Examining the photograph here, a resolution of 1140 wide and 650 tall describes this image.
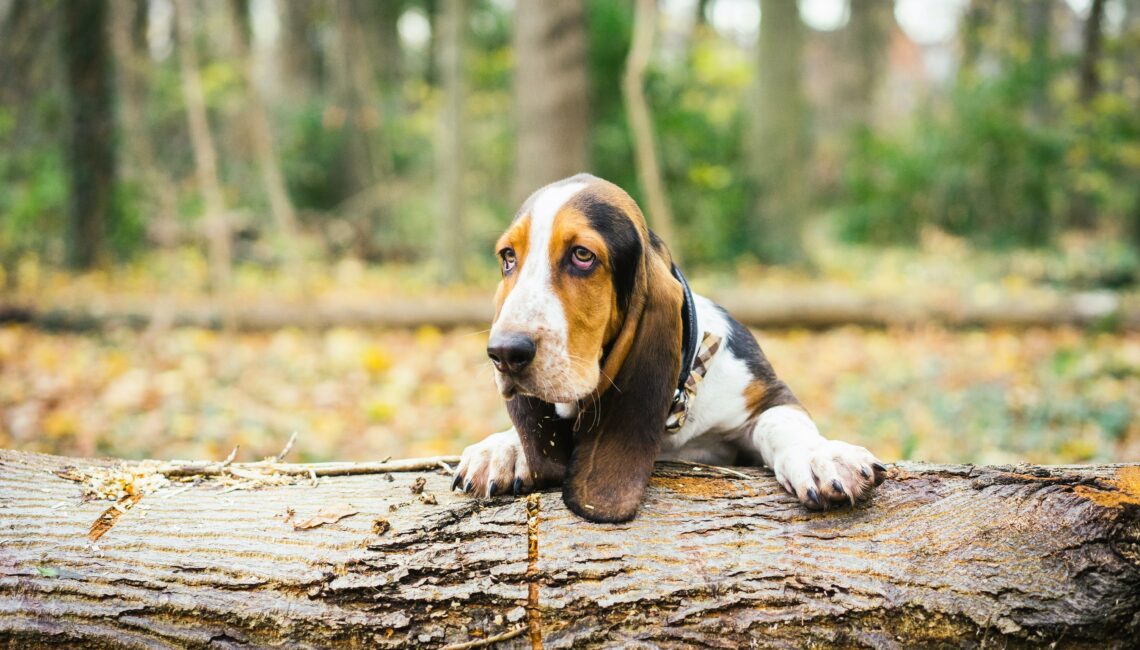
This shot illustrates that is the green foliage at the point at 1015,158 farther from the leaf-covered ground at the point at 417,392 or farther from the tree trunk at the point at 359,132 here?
the tree trunk at the point at 359,132

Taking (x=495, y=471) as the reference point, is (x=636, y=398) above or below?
above

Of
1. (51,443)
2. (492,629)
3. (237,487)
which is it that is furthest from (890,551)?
(51,443)

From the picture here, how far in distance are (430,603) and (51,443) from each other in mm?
4054

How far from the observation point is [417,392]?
6.65 m

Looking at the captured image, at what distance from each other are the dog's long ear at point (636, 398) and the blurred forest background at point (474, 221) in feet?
10.3

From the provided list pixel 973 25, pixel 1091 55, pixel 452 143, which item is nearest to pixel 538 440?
pixel 452 143

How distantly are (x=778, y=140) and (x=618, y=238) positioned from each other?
10455 millimetres

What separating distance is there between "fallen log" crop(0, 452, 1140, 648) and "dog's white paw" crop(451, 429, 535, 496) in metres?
0.13

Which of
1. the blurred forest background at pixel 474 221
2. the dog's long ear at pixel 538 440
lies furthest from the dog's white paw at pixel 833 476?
the blurred forest background at pixel 474 221

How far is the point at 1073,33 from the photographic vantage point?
27172 mm

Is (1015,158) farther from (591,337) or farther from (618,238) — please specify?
(591,337)

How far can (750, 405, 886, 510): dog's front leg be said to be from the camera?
2217mm

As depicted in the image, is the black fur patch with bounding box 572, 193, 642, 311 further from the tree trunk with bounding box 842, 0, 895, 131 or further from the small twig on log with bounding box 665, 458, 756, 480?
the tree trunk with bounding box 842, 0, 895, 131

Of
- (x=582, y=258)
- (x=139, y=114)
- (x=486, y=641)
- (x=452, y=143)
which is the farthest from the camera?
(x=452, y=143)
